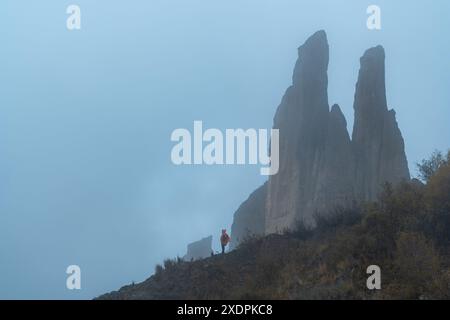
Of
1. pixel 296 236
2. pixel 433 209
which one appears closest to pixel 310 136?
pixel 296 236

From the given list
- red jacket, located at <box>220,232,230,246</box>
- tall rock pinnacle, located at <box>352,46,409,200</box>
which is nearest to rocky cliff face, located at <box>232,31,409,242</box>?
tall rock pinnacle, located at <box>352,46,409,200</box>

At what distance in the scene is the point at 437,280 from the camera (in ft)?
43.9

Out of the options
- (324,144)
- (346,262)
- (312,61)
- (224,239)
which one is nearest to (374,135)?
(324,144)

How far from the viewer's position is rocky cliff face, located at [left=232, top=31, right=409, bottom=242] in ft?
186

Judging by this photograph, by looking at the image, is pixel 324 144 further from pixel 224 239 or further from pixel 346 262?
pixel 346 262

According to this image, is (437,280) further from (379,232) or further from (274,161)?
(274,161)

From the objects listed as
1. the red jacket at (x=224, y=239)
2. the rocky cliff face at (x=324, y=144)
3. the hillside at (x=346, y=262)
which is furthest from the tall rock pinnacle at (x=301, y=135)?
the hillside at (x=346, y=262)

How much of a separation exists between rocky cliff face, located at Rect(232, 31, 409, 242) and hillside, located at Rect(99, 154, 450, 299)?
33.6 metres

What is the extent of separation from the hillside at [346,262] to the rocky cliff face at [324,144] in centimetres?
3359

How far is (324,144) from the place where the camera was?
61.3 metres

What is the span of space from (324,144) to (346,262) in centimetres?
4665

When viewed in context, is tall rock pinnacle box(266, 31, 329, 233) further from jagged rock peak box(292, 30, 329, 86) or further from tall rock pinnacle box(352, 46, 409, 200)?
tall rock pinnacle box(352, 46, 409, 200)
